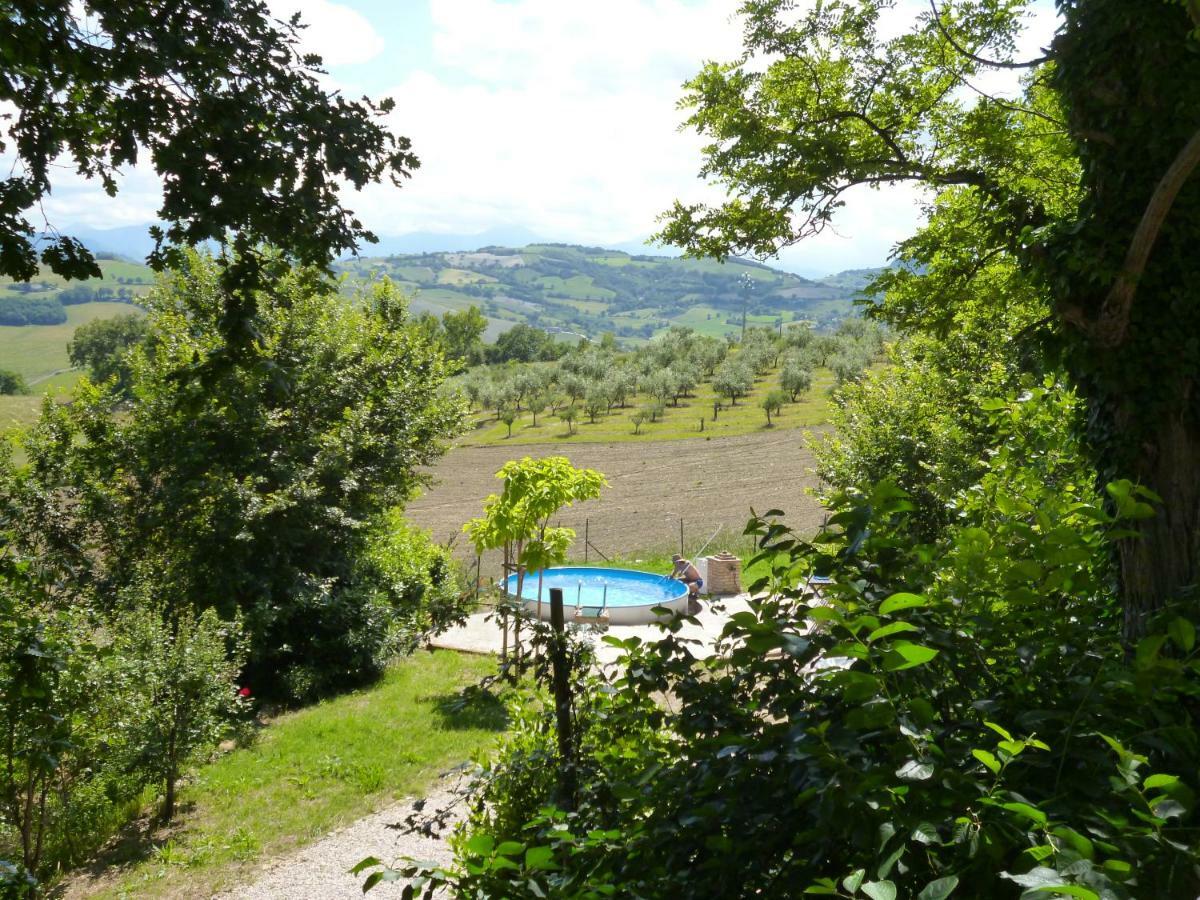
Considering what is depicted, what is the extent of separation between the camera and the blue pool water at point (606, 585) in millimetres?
21656

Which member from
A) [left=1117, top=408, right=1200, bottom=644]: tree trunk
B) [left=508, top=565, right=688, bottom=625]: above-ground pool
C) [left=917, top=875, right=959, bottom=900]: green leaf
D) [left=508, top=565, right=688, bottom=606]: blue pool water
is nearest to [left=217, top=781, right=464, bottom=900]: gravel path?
[left=1117, top=408, right=1200, bottom=644]: tree trunk

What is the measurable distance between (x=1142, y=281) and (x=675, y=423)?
5588 centimetres

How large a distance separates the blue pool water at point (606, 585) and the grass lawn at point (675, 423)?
95.6 feet

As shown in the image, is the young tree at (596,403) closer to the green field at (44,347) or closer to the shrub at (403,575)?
the shrub at (403,575)

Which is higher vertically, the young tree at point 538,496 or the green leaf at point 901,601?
the green leaf at point 901,601

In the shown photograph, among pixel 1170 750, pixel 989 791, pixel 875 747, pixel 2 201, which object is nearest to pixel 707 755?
pixel 875 747

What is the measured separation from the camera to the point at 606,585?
70.3ft

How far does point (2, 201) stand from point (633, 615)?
53.3 feet

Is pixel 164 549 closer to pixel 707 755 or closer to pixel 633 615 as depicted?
pixel 633 615

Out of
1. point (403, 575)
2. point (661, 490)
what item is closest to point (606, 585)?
point (403, 575)

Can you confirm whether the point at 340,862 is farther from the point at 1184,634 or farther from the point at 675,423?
the point at 675,423

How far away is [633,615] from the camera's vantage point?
1920 cm

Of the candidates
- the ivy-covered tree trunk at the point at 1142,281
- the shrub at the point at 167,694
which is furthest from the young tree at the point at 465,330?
the ivy-covered tree trunk at the point at 1142,281

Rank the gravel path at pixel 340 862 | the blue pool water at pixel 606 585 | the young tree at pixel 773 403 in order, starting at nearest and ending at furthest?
the gravel path at pixel 340 862, the blue pool water at pixel 606 585, the young tree at pixel 773 403
